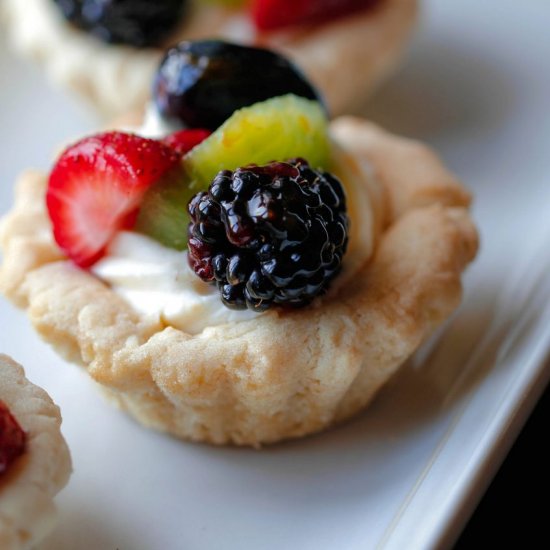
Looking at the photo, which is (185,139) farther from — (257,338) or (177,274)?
(257,338)

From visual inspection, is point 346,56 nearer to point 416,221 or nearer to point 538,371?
point 416,221

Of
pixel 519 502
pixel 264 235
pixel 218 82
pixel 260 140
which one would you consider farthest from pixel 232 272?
pixel 519 502

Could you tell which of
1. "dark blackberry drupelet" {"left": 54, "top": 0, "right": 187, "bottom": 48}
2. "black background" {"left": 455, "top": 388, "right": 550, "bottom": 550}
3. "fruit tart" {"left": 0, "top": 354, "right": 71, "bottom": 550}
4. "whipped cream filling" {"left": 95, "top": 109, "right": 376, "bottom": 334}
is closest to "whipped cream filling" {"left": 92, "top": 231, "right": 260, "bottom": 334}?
"whipped cream filling" {"left": 95, "top": 109, "right": 376, "bottom": 334}

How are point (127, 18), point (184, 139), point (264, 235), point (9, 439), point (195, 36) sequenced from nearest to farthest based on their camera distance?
point (9, 439) → point (264, 235) → point (184, 139) → point (127, 18) → point (195, 36)

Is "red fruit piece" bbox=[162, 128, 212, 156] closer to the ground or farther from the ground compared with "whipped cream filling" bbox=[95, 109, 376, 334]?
farther from the ground

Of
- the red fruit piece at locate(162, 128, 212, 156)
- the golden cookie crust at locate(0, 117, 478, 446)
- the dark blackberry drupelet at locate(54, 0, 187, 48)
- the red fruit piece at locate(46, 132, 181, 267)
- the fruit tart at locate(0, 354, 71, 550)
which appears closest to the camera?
the fruit tart at locate(0, 354, 71, 550)

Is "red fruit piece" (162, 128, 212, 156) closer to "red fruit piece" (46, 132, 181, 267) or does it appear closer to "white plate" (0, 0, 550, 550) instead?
"red fruit piece" (46, 132, 181, 267)

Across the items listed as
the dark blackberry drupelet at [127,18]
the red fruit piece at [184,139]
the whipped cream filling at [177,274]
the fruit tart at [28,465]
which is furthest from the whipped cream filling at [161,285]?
the dark blackberry drupelet at [127,18]
